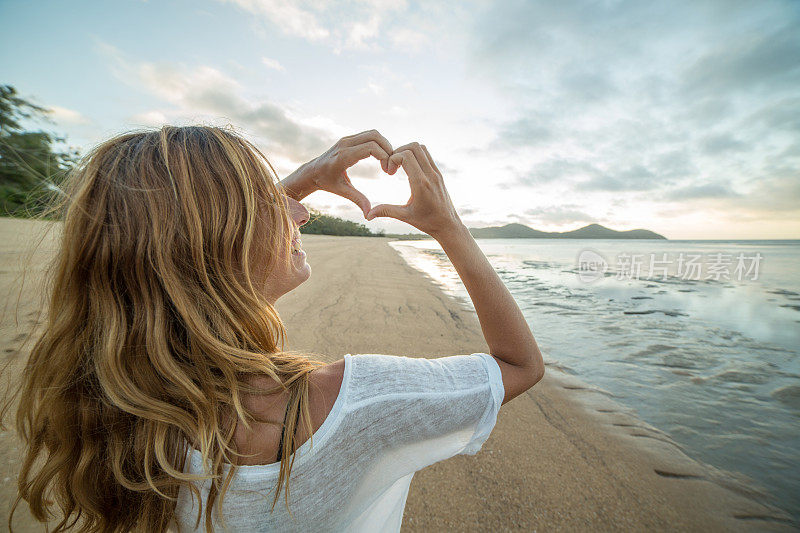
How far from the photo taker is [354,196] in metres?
1.18

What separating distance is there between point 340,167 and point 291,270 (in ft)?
1.31

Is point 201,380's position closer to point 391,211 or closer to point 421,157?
point 391,211

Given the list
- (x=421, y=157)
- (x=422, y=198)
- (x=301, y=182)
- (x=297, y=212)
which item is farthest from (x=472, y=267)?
(x=301, y=182)

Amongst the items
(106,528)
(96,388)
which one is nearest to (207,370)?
(96,388)

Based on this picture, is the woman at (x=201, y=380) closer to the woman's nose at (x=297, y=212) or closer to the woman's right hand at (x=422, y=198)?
the woman's right hand at (x=422, y=198)

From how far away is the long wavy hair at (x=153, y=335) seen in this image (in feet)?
2.38

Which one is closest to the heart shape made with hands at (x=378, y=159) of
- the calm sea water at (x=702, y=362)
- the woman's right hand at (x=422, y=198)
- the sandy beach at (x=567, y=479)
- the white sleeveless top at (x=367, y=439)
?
the woman's right hand at (x=422, y=198)

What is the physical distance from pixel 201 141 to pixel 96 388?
0.66m

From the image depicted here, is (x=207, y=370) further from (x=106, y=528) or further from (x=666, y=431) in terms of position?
(x=666, y=431)

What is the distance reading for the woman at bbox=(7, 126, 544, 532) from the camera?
2.32 feet

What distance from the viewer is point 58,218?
0.94 meters

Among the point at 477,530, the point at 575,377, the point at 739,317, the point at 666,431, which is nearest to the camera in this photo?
the point at 477,530

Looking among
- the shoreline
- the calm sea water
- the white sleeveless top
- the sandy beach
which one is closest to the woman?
the white sleeveless top

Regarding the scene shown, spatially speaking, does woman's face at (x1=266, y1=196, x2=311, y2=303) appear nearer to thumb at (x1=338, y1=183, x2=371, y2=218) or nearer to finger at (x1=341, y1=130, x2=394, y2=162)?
thumb at (x1=338, y1=183, x2=371, y2=218)
